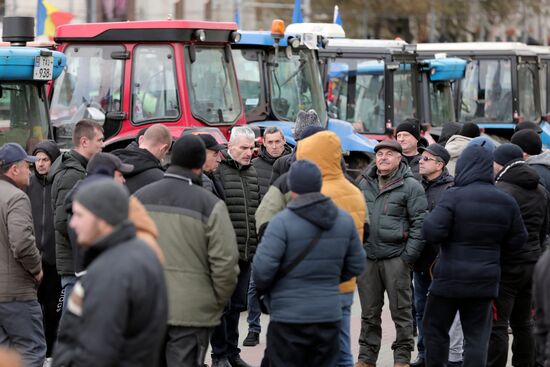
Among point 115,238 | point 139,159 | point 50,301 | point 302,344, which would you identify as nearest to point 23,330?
point 50,301

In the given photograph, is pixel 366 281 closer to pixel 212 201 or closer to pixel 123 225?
pixel 212 201

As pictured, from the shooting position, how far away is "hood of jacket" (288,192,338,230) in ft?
22.5

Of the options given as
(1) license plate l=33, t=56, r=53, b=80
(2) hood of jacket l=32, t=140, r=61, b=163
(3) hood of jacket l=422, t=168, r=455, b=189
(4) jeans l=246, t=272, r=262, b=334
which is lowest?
(4) jeans l=246, t=272, r=262, b=334

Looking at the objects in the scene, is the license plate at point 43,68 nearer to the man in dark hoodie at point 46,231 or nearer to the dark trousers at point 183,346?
the man in dark hoodie at point 46,231

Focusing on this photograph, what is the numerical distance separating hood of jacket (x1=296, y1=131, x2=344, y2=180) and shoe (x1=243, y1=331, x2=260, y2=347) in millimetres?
3024

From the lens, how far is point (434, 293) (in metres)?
8.22

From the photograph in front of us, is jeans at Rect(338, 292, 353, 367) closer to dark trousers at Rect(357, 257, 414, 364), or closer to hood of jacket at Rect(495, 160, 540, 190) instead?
dark trousers at Rect(357, 257, 414, 364)

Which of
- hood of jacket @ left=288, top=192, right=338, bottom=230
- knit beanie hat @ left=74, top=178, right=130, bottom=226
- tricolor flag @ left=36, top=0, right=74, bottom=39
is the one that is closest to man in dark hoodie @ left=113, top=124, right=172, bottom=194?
hood of jacket @ left=288, top=192, right=338, bottom=230

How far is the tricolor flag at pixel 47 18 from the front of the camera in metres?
20.4

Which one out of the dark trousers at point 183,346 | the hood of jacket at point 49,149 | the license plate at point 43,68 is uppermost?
the license plate at point 43,68

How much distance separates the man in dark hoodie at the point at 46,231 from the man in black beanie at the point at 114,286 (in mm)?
3845

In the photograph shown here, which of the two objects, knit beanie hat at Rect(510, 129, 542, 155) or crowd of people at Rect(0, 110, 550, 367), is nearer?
crowd of people at Rect(0, 110, 550, 367)

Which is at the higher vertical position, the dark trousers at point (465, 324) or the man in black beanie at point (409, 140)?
the man in black beanie at point (409, 140)

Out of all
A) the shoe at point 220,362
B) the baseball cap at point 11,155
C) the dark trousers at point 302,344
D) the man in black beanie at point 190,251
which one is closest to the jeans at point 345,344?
the dark trousers at point 302,344
